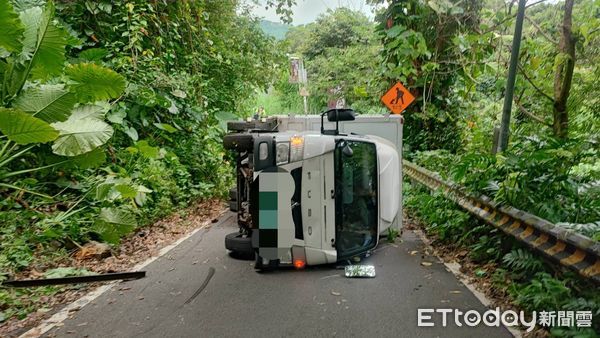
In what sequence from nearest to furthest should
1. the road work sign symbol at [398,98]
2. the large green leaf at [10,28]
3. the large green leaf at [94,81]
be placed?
1. the large green leaf at [10,28]
2. the large green leaf at [94,81]
3. the road work sign symbol at [398,98]

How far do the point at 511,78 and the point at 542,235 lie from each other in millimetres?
3173

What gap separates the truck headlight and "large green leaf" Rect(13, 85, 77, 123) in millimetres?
3306

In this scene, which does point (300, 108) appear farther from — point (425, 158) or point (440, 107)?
point (425, 158)

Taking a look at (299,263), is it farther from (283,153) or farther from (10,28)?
(10,28)

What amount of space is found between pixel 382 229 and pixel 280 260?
1.97 metres

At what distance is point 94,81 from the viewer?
6.84m

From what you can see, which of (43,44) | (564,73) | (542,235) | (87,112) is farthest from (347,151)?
(43,44)

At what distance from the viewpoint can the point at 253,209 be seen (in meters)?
5.85

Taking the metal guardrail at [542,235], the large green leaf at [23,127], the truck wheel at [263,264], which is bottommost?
the truck wheel at [263,264]

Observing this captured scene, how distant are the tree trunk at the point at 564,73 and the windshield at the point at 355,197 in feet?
9.90

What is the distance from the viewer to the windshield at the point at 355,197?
19.1 ft

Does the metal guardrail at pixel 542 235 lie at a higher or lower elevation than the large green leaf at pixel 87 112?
lower

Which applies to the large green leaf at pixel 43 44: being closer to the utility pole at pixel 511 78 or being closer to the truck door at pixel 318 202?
the truck door at pixel 318 202

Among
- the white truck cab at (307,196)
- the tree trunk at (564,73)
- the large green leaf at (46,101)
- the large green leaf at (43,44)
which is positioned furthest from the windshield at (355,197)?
the large green leaf at (43,44)
